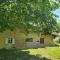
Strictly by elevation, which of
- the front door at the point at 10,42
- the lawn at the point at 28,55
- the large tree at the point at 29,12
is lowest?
the front door at the point at 10,42

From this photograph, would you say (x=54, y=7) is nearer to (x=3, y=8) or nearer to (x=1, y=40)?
(x=3, y=8)

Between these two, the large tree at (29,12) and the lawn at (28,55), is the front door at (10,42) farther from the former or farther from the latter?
the large tree at (29,12)

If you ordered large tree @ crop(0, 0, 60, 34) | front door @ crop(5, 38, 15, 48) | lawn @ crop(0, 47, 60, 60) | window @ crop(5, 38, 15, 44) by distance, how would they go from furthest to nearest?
window @ crop(5, 38, 15, 44), front door @ crop(5, 38, 15, 48), lawn @ crop(0, 47, 60, 60), large tree @ crop(0, 0, 60, 34)

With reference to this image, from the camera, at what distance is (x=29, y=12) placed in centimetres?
2223

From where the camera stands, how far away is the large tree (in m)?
20.9

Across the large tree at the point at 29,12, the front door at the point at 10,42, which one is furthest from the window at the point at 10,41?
the large tree at the point at 29,12

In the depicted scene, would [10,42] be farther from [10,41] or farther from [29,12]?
[29,12]

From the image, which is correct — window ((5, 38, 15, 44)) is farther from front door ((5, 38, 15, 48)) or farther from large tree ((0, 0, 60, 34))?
large tree ((0, 0, 60, 34))

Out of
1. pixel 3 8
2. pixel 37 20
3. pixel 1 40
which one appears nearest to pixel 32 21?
pixel 37 20

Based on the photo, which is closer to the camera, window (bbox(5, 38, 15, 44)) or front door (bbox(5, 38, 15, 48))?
front door (bbox(5, 38, 15, 48))

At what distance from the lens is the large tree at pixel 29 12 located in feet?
68.6

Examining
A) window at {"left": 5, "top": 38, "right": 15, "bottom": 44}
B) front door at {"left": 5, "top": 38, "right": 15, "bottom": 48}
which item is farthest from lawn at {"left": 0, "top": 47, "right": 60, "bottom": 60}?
window at {"left": 5, "top": 38, "right": 15, "bottom": 44}

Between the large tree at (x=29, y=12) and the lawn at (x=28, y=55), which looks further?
the lawn at (x=28, y=55)

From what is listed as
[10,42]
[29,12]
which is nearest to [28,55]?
[29,12]
